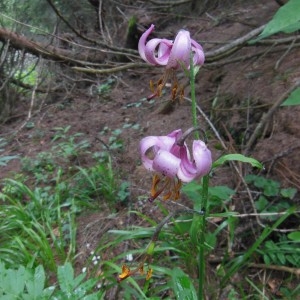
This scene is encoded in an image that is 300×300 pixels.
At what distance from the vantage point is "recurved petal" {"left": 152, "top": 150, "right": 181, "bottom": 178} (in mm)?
788

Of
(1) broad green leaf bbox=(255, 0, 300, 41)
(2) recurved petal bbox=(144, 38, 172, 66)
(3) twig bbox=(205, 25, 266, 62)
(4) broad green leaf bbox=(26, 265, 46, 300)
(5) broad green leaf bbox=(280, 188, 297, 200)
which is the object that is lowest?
(4) broad green leaf bbox=(26, 265, 46, 300)

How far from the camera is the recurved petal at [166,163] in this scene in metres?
0.79

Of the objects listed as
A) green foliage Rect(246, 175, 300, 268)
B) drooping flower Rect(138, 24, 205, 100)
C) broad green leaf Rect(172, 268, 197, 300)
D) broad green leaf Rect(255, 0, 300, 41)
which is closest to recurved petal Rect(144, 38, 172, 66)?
drooping flower Rect(138, 24, 205, 100)

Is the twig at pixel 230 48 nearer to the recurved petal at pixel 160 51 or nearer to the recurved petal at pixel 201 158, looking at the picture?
the recurved petal at pixel 160 51

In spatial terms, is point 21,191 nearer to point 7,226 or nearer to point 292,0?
point 7,226

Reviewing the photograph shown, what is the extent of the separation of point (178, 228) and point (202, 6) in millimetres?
3316

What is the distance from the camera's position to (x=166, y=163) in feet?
2.59

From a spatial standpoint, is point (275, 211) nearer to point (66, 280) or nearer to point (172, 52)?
point (66, 280)

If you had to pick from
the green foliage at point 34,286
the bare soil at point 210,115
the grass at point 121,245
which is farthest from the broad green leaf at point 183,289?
the bare soil at point 210,115

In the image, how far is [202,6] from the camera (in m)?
4.52

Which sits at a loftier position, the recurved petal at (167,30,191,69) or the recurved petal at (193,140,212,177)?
the recurved petal at (167,30,191,69)

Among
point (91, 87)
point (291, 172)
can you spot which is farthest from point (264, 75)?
point (91, 87)

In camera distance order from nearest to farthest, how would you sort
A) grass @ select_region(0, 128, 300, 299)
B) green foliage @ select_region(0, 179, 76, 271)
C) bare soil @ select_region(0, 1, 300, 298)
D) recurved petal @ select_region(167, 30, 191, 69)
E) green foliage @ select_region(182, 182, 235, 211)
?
recurved petal @ select_region(167, 30, 191, 69)
grass @ select_region(0, 128, 300, 299)
green foliage @ select_region(182, 182, 235, 211)
green foliage @ select_region(0, 179, 76, 271)
bare soil @ select_region(0, 1, 300, 298)

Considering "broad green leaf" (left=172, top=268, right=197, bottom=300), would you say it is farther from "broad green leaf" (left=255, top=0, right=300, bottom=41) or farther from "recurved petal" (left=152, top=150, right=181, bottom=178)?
"broad green leaf" (left=255, top=0, right=300, bottom=41)
